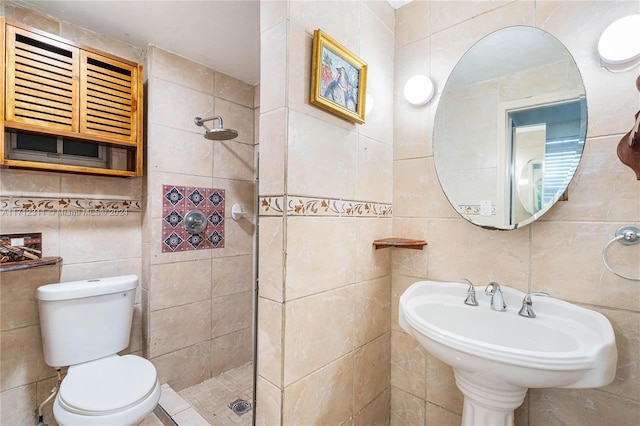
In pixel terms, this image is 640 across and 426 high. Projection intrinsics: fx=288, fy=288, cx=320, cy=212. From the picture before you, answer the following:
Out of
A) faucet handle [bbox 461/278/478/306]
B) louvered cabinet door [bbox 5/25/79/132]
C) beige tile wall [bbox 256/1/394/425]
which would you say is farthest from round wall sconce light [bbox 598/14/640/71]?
louvered cabinet door [bbox 5/25/79/132]

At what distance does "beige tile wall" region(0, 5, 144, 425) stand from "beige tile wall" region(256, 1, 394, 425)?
1.29 metres

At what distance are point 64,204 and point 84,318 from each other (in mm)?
630

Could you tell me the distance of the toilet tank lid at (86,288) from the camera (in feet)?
4.66

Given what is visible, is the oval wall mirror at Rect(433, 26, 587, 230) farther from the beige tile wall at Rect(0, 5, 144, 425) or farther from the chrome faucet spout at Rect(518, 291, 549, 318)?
the beige tile wall at Rect(0, 5, 144, 425)

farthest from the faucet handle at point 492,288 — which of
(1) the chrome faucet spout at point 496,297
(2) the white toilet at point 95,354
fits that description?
(2) the white toilet at point 95,354

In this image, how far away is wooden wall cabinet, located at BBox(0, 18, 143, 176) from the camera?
135cm

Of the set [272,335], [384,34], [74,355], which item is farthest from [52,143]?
[384,34]

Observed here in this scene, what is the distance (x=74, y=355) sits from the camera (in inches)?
58.3

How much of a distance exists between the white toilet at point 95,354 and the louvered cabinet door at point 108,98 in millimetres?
852

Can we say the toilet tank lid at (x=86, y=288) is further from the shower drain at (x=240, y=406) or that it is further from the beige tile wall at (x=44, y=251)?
the shower drain at (x=240, y=406)

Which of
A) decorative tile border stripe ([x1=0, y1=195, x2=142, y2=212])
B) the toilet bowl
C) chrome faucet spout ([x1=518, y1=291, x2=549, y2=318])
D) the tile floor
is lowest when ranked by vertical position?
the tile floor

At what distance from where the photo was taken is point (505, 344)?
3.33 ft

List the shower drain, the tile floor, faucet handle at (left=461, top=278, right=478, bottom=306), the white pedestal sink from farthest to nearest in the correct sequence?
1. the shower drain
2. the tile floor
3. faucet handle at (left=461, top=278, right=478, bottom=306)
4. the white pedestal sink

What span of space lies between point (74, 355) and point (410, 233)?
183 centimetres
